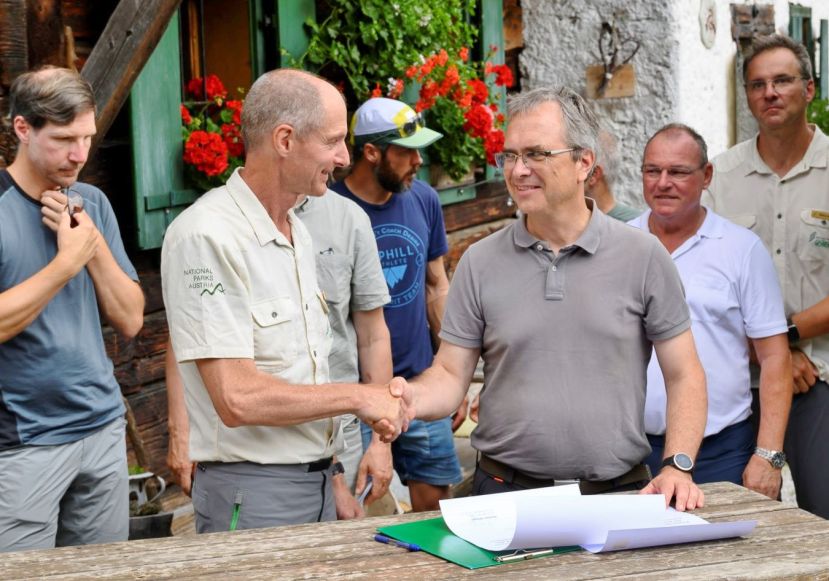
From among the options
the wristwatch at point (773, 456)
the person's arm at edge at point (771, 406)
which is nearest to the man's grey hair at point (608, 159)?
the person's arm at edge at point (771, 406)

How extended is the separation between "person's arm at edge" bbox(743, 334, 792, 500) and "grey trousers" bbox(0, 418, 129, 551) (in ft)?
6.06

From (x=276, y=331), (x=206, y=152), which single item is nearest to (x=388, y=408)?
(x=276, y=331)

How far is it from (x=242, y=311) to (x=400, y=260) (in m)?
1.58

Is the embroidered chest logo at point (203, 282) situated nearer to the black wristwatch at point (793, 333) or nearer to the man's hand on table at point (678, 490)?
the man's hand on table at point (678, 490)

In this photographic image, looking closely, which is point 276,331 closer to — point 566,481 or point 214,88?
point 566,481

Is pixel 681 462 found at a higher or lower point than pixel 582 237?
lower

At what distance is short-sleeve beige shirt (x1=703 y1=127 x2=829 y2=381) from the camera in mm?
3996

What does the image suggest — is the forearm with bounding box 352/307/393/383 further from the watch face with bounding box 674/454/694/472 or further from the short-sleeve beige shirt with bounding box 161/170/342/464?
the watch face with bounding box 674/454/694/472

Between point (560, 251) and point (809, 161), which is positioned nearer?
point (560, 251)

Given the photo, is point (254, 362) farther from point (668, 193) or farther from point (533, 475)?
point (668, 193)

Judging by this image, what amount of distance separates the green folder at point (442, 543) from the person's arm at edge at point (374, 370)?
98cm

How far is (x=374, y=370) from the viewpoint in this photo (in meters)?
3.69

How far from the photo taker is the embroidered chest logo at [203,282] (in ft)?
9.20

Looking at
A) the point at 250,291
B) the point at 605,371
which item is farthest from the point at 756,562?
the point at 250,291
